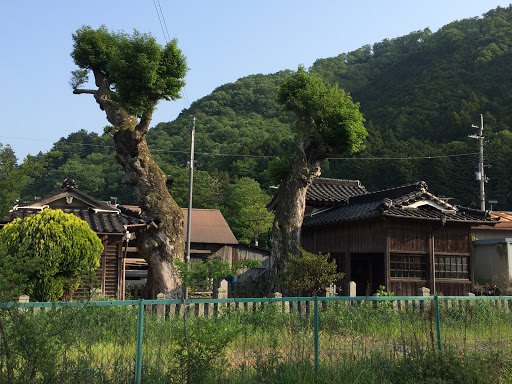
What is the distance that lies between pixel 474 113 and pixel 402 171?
11119 millimetres

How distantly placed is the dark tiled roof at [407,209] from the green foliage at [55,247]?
353 inches

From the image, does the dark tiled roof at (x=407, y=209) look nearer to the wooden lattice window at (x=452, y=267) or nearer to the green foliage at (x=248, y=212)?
the wooden lattice window at (x=452, y=267)

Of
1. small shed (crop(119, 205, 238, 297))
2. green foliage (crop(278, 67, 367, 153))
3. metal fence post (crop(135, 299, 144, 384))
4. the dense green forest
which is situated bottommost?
metal fence post (crop(135, 299, 144, 384))

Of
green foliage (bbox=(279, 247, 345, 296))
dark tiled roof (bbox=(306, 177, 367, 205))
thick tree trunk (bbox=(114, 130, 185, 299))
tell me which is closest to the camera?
green foliage (bbox=(279, 247, 345, 296))

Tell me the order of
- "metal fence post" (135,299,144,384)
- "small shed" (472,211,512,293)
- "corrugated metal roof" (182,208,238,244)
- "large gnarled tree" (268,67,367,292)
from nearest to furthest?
"metal fence post" (135,299,144,384) → "large gnarled tree" (268,67,367,292) → "small shed" (472,211,512,293) → "corrugated metal roof" (182,208,238,244)

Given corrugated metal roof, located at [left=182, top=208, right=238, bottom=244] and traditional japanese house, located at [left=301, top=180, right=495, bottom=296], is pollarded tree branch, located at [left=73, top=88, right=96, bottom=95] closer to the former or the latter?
traditional japanese house, located at [left=301, top=180, right=495, bottom=296]

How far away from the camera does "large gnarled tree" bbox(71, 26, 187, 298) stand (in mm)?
13453

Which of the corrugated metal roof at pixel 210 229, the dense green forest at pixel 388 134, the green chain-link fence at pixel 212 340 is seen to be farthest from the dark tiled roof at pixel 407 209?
the dense green forest at pixel 388 134

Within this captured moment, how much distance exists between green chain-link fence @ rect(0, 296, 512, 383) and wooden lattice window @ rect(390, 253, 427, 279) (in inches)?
287

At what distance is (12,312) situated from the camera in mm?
4586

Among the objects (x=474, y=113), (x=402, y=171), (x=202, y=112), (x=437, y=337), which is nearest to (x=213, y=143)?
(x=202, y=112)

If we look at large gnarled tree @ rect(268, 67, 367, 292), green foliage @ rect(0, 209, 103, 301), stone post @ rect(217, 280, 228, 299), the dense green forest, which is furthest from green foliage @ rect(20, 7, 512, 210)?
stone post @ rect(217, 280, 228, 299)

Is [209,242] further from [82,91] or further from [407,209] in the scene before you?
[407,209]

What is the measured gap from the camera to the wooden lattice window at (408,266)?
16.1m
